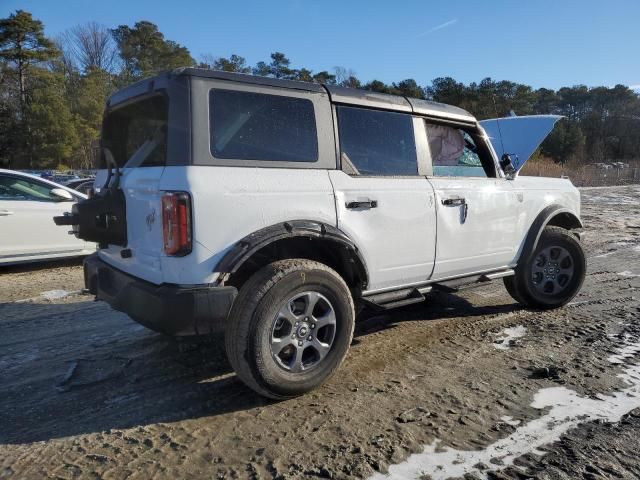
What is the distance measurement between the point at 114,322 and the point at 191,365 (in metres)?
1.44

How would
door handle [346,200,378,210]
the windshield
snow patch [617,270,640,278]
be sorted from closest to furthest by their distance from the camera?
the windshield < door handle [346,200,378,210] < snow patch [617,270,640,278]

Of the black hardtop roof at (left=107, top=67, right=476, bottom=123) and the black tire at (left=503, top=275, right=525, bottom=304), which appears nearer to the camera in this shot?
the black hardtop roof at (left=107, top=67, right=476, bottom=123)

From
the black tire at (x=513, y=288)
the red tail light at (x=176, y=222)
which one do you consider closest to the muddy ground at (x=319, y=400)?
the black tire at (x=513, y=288)

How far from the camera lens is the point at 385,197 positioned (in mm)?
3549

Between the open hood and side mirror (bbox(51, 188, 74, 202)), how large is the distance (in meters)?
6.05

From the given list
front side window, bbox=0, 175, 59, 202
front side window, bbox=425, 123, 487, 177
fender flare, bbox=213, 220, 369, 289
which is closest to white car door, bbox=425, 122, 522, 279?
front side window, bbox=425, 123, 487, 177

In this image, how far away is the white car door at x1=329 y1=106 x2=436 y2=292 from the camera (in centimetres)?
342

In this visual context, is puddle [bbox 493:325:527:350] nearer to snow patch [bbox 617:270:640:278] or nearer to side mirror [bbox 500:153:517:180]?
side mirror [bbox 500:153:517:180]

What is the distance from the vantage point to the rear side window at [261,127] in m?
2.92

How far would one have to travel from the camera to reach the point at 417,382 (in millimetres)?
3336

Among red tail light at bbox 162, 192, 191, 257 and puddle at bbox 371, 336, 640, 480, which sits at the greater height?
red tail light at bbox 162, 192, 191, 257

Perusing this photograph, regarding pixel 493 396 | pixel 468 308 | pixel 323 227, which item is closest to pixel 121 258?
pixel 323 227

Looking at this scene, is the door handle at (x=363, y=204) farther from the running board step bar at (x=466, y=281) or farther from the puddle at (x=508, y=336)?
the puddle at (x=508, y=336)

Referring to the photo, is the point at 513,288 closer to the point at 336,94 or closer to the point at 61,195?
the point at 336,94
